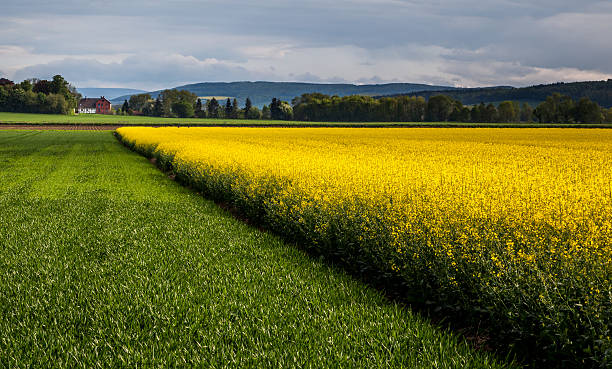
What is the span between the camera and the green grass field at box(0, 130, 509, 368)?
4.59m

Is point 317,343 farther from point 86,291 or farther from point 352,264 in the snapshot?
point 86,291

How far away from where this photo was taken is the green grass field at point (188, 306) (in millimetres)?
4586

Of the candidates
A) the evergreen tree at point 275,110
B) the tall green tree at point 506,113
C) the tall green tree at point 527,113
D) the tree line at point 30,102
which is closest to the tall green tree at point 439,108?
the tall green tree at point 506,113

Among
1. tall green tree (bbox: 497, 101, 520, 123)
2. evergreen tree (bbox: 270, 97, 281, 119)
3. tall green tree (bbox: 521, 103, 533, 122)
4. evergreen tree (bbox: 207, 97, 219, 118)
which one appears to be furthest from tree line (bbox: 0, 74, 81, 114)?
tall green tree (bbox: 521, 103, 533, 122)

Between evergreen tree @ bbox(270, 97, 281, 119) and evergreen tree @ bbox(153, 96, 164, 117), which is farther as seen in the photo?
evergreen tree @ bbox(153, 96, 164, 117)

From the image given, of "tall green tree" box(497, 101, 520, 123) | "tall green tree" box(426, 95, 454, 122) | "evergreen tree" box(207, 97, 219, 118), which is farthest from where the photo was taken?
"evergreen tree" box(207, 97, 219, 118)

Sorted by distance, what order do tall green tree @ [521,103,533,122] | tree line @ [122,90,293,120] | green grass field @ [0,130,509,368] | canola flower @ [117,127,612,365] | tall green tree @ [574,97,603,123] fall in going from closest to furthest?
canola flower @ [117,127,612,365]
green grass field @ [0,130,509,368]
tall green tree @ [574,97,603,123]
tall green tree @ [521,103,533,122]
tree line @ [122,90,293,120]

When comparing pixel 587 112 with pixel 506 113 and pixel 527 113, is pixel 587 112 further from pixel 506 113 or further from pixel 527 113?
pixel 527 113

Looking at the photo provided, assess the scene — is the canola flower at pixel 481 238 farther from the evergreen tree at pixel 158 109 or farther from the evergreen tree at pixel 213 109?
the evergreen tree at pixel 158 109

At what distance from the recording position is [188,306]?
5.73 m

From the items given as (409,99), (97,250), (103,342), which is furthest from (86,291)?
(409,99)

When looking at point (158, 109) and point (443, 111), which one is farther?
point (158, 109)

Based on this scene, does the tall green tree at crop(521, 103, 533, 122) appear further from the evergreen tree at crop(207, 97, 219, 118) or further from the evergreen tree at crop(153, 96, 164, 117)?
the evergreen tree at crop(153, 96, 164, 117)

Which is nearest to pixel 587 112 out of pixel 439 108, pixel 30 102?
pixel 439 108
